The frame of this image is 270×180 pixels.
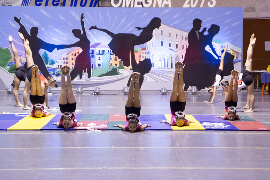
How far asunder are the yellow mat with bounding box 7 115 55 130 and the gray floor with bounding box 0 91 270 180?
0.32 metres

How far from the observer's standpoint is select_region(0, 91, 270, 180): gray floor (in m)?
3.33

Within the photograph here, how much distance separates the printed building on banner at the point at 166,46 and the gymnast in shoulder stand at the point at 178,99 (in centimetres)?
858

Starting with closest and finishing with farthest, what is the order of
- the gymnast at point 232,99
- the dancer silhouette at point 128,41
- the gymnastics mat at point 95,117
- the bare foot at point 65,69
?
the bare foot at point 65,69
the gymnast at point 232,99
the gymnastics mat at point 95,117
the dancer silhouette at point 128,41

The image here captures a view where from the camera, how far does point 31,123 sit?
6.00 meters

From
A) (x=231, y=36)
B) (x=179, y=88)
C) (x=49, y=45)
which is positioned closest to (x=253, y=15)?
(x=231, y=36)

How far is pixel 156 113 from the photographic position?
24.1 feet

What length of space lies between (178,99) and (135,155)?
2.07m

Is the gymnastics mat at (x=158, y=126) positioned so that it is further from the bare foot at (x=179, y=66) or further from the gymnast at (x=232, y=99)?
the gymnast at (x=232, y=99)

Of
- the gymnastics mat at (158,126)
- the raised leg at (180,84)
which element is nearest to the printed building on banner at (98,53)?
the gymnastics mat at (158,126)

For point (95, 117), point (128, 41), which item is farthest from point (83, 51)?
point (95, 117)

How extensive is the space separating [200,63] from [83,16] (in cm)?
525

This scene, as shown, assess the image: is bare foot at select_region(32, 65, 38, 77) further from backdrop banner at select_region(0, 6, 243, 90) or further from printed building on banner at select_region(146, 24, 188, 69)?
printed building on banner at select_region(146, 24, 188, 69)

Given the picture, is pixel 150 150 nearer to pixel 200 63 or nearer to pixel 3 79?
pixel 200 63

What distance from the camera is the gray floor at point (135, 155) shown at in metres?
3.33
